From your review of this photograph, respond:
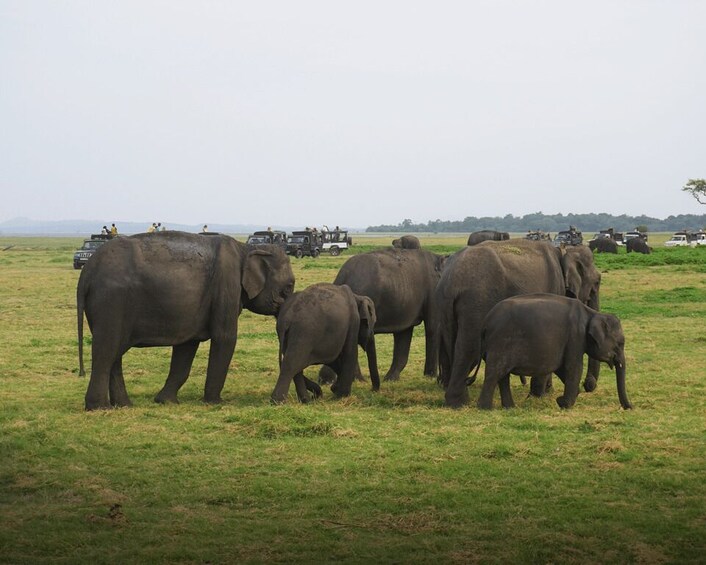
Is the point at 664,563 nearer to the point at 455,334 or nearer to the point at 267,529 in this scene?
the point at 267,529

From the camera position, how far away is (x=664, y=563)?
7.05 meters

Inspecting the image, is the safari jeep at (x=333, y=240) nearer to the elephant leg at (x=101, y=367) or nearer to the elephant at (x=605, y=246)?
the elephant at (x=605, y=246)

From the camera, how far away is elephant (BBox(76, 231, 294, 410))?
12375 millimetres

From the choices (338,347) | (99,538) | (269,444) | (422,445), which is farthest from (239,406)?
(99,538)

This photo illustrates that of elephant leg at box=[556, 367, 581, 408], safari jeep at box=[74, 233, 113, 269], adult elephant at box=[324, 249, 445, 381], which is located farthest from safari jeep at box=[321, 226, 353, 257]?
elephant leg at box=[556, 367, 581, 408]

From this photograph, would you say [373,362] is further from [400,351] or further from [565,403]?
[565,403]

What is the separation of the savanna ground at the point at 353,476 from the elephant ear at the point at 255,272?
144 cm

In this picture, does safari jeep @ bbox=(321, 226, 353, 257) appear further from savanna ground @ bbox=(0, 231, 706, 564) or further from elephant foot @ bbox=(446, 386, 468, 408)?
elephant foot @ bbox=(446, 386, 468, 408)

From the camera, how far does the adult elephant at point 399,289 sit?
15422 millimetres

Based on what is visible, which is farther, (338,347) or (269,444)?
(338,347)

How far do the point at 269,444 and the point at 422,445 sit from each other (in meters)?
1.55

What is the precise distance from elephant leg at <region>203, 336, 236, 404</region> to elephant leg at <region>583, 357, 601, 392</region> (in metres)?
4.47

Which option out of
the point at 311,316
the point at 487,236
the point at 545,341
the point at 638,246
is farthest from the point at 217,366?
the point at 638,246

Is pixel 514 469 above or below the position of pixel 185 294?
below
